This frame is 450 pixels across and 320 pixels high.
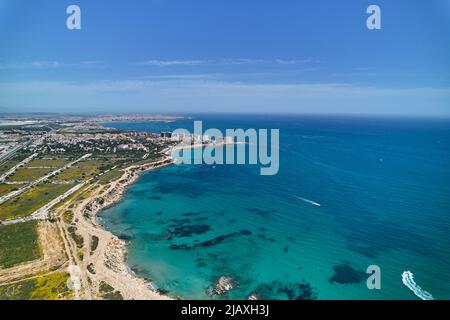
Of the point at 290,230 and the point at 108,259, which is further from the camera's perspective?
the point at 290,230

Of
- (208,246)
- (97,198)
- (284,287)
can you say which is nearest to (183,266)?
(208,246)

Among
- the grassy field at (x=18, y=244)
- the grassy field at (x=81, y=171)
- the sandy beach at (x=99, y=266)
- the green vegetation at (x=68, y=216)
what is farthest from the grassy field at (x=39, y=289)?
the grassy field at (x=81, y=171)

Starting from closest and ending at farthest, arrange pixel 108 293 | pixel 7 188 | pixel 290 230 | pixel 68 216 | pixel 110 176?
pixel 108 293
pixel 290 230
pixel 68 216
pixel 7 188
pixel 110 176

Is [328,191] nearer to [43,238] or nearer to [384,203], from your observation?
[384,203]

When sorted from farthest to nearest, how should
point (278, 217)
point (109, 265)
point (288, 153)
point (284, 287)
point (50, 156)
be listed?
point (288, 153)
point (50, 156)
point (278, 217)
point (109, 265)
point (284, 287)

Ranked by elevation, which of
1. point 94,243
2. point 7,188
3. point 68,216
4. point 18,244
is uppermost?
point 7,188

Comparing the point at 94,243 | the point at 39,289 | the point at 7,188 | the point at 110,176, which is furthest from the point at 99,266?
the point at 7,188

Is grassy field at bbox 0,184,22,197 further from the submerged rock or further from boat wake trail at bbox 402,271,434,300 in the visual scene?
boat wake trail at bbox 402,271,434,300

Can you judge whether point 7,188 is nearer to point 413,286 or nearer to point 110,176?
point 110,176
